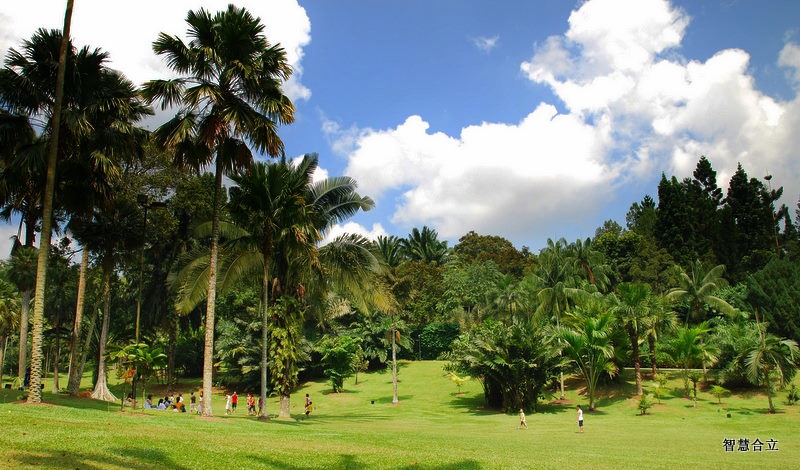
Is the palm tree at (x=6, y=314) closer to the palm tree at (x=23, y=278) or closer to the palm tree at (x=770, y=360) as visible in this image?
the palm tree at (x=23, y=278)

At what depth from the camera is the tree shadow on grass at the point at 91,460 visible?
844 centimetres


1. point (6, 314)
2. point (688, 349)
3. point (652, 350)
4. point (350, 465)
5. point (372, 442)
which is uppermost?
point (6, 314)

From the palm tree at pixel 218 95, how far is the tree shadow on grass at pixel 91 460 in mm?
8800

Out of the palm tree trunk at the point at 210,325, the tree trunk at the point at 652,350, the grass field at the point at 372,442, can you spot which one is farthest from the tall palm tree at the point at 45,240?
the tree trunk at the point at 652,350

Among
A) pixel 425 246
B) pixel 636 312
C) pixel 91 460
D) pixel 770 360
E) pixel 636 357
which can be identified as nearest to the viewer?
pixel 91 460

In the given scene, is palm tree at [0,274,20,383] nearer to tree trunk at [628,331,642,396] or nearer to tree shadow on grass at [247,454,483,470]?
tree shadow on grass at [247,454,483,470]

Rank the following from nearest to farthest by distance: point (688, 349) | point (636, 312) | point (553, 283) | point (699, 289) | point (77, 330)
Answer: point (77, 330) → point (688, 349) → point (636, 312) → point (553, 283) → point (699, 289)

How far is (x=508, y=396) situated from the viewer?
1403 inches

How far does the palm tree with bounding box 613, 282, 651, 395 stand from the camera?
122 ft

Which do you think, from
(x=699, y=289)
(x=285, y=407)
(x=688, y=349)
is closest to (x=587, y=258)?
(x=699, y=289)

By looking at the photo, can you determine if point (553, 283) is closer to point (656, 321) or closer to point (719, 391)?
point (656, 321)

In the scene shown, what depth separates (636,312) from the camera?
122 feet

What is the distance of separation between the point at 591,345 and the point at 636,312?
464 centimetres

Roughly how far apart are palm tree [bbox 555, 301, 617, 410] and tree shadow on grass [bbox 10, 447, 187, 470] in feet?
97.8
